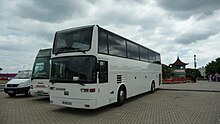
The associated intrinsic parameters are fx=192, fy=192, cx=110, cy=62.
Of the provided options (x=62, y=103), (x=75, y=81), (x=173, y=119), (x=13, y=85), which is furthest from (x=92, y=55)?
(x=13, y=85)

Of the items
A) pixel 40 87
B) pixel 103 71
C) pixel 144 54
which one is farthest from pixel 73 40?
pixel 144 54

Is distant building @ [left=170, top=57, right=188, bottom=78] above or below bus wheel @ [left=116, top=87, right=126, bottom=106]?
above

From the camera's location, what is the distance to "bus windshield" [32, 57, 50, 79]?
1173cm

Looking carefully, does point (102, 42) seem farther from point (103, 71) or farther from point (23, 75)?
point (23, 75)

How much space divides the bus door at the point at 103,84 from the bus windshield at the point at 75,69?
0.51 m

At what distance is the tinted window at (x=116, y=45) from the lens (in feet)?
31.2

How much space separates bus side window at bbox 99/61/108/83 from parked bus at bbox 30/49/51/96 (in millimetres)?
4361

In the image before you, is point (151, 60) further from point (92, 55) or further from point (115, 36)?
point (92, 55)

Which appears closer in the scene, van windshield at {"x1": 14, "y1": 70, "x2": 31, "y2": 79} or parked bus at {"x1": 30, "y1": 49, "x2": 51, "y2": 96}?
parked bus at {"x1": 30, "y1": 49, "x2": 51, "y2": 96}

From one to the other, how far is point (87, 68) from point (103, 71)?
3.20 ft

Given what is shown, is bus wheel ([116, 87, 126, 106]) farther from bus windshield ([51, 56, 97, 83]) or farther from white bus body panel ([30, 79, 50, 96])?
white bus body panel ([30, 79, 50, 96])

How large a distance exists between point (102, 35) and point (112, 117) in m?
3.64

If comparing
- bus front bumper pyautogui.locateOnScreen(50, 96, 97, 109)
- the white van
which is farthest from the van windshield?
bus front bumper pyautogui.locateOnScreen(50, 96, 97, 109)

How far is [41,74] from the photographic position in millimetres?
11781
